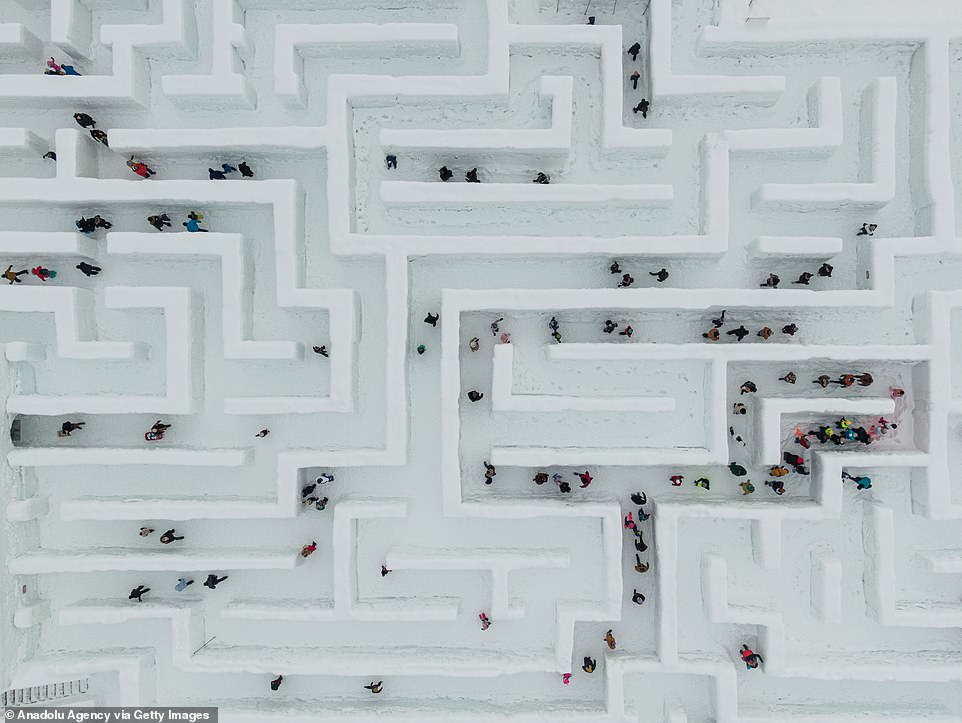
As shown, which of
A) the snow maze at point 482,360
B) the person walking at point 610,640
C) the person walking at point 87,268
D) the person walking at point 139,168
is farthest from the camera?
the person walking at point 610,640

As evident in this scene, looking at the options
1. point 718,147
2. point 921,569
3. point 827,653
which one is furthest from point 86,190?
point 921,569

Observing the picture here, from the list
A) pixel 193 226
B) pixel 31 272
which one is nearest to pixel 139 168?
pixel 193 226

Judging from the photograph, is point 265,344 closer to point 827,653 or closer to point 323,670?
point 323,670

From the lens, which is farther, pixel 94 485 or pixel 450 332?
pixel 94 485

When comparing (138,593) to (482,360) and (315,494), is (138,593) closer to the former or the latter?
(315,494)

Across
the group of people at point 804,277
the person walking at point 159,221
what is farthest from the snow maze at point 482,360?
the person walking at point 159,221

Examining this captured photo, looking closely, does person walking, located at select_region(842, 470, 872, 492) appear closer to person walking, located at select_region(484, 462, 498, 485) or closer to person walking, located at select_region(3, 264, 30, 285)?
person walking, located at select_region(484, 462, 498, 485)

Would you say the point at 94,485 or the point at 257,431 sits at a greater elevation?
the point at 257,431

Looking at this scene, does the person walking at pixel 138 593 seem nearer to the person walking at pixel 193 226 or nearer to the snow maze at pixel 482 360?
the snow maze at pixel 482 360

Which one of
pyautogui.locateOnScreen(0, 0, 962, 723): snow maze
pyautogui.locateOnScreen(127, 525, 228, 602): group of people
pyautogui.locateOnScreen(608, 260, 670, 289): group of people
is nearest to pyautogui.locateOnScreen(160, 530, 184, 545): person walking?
pyautogui.locateOnScreen(127, 525, 228, 602): group of people
